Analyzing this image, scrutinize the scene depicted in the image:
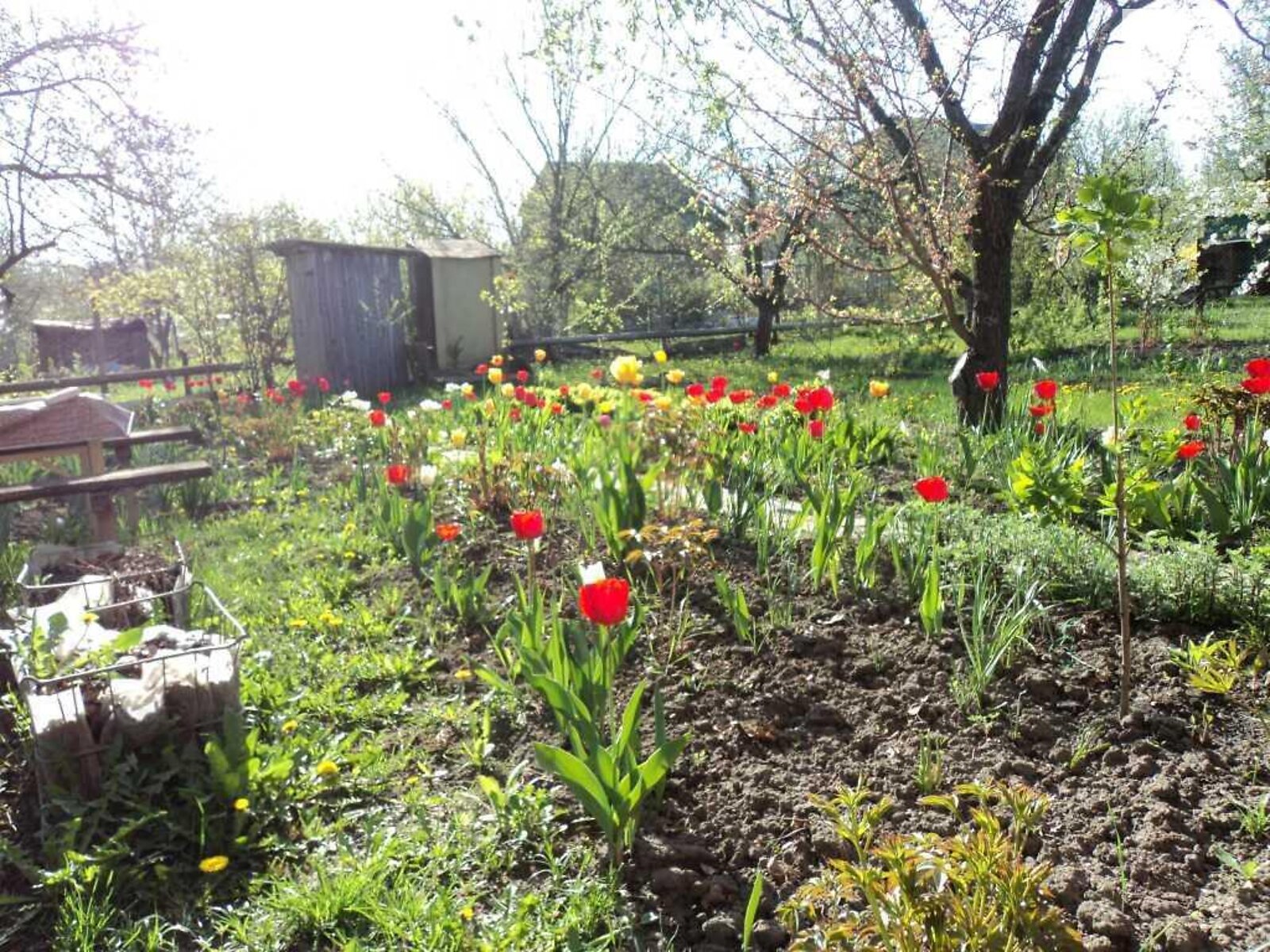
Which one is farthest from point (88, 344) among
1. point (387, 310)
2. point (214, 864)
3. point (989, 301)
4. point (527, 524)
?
point (214, 864)

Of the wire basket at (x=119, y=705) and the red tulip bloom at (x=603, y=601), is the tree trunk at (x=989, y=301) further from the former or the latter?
the wire basket at (x=119, y=705)

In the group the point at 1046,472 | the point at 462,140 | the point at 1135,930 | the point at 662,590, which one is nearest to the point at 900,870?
the point at 1135,930

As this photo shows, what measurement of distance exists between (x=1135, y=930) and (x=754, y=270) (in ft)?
36.3

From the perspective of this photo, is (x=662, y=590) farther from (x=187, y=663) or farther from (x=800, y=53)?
(x=800, y=53)

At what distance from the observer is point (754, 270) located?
1212 cm

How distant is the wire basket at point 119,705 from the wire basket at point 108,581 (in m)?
0.23

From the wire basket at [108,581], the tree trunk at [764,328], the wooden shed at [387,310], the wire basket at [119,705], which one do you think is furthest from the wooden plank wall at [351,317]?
the wire basket at [119,705]

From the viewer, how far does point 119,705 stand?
247 centimetres

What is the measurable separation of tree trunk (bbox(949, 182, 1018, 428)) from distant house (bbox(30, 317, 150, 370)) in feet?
56.0

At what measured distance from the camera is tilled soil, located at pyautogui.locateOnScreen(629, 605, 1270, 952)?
1758mm

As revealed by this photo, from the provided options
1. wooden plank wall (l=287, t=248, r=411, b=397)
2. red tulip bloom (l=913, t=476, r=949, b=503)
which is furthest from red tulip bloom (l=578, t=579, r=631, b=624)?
wooden plank wall (l=287, t=248, r=411, b=397)

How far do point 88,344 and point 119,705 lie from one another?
801 inches

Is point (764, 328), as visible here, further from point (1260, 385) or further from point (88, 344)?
point (88, 344)

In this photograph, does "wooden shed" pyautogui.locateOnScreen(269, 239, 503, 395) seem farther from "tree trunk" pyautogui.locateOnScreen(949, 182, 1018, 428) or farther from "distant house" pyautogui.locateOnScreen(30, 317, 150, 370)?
"distant house" pyautogui.locateOnScreen(30, 317, 150, 370)
